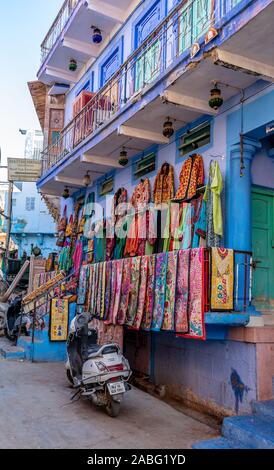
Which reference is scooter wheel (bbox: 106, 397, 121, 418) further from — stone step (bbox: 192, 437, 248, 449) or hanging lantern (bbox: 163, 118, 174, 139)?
hanging lantern (bbox: 163, 118, 174, 139)

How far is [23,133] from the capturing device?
29.4 m

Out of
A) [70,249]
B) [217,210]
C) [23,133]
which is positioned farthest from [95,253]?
[23,133]

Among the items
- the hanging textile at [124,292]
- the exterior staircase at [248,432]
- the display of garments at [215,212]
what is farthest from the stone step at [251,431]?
the hanging textile at [124,292]

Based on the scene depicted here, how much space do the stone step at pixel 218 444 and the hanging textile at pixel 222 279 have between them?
1565 mm

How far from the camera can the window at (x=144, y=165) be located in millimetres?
8966

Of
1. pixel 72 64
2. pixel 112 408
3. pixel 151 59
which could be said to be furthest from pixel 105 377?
pixel 72 64

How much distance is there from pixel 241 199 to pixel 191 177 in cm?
119

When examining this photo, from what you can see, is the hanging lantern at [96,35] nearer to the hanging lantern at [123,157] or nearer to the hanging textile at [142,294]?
the hanging lantern at [123,157]

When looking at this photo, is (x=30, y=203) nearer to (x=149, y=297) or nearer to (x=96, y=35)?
(x=96, y=35)

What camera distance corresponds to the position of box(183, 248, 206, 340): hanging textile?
550 cm

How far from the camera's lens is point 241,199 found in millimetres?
6348

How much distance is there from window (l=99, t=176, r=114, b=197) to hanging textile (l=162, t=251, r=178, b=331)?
489 cm

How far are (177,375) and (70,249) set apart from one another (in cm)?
623

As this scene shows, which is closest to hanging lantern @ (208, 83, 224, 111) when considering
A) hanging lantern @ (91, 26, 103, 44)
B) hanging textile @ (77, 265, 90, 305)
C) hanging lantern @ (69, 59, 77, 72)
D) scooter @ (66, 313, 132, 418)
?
scooter @ (66, 313, 132, 418)
